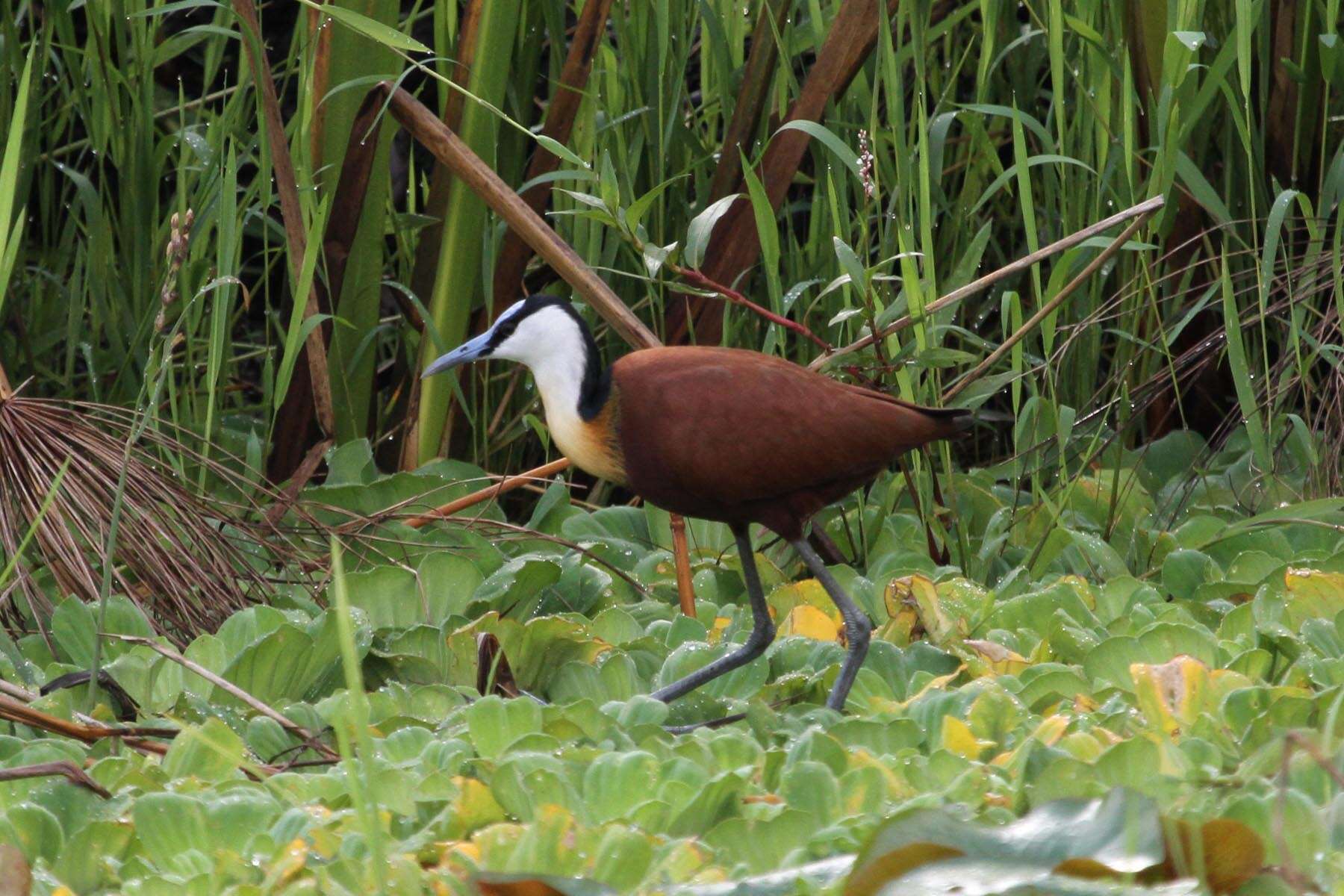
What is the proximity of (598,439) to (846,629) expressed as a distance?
0.48 m

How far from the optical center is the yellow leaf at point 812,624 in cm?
299

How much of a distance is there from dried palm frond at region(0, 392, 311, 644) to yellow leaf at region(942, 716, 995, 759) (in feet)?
4.04

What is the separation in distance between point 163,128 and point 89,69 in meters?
1.13

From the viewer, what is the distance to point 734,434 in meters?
2.66

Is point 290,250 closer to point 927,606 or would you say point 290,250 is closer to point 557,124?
point 557,124

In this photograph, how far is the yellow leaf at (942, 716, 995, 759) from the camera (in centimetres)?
224

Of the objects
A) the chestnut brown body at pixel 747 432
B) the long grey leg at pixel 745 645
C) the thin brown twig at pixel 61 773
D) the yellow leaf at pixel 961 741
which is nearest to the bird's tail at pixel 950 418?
the chestnut brown body at pixel 747 432

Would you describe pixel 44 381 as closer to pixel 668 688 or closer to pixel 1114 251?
pixel 668 688

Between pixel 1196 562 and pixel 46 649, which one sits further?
pixel 1196 562

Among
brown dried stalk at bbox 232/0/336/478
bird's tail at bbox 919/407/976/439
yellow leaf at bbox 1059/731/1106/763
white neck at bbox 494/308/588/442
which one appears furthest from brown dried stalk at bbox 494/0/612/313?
yellow leaf at bbox 1059/731/1106/763

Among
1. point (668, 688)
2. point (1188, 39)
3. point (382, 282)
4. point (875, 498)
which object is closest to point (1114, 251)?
point (1188, 39)

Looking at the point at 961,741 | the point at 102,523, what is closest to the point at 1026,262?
the point at 961,741

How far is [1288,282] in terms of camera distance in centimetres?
321

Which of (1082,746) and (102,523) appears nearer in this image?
(1082,746)
